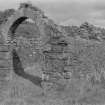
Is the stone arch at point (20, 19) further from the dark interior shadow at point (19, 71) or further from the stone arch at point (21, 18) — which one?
the dark interior shadow at point (19, 71)

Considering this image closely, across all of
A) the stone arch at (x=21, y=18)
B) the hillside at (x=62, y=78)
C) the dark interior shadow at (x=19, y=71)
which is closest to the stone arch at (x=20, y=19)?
the stone arch at (x=21, y=18)

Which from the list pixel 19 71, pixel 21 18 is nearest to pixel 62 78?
pixel 21 18

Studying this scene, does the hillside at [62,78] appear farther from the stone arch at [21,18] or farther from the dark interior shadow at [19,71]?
the dark interior shadow at [19,71]

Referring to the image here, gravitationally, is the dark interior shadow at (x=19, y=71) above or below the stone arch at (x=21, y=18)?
below

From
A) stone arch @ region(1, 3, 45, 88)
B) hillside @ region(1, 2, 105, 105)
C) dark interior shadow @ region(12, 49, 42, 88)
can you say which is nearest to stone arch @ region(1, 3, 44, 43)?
stone arch @ region(1, 3, 45, 88)

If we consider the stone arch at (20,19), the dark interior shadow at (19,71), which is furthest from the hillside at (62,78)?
the dark interior shadow at (19,71)

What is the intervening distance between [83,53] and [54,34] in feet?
15.2

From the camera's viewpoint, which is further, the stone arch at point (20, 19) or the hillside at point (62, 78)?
the stone arch at point (20, 19)

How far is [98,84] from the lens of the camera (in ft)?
33.1

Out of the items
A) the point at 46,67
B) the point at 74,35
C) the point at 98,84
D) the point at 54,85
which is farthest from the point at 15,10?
the point at 74,35

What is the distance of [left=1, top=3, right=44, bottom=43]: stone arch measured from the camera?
443 inches

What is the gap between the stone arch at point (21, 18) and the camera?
1124cm

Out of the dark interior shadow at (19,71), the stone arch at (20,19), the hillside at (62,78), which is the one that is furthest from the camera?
the dark interior shadow at (19,71)

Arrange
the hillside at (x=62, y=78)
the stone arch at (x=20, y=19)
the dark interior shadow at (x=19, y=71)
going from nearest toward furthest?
the hillside at (x=62, y=78) → the stone arch at (x=20, y=19) → the dark interior shadow at (x=19, y=71)
